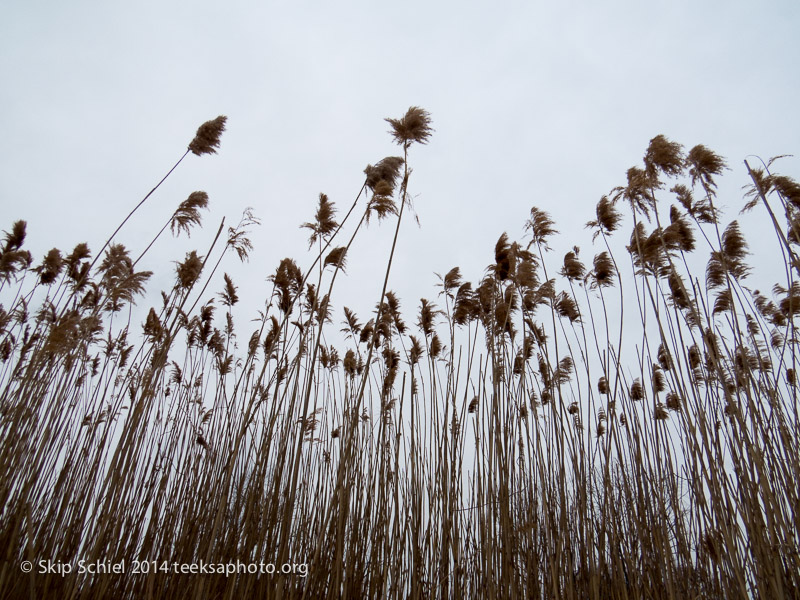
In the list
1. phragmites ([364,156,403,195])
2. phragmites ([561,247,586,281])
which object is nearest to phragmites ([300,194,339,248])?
phragmites ([364,156,403,195])

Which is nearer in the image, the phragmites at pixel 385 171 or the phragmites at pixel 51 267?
the phragmites at pixel 385 171

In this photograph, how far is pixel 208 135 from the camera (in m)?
3.35

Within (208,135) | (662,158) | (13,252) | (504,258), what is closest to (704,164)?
(662,158)

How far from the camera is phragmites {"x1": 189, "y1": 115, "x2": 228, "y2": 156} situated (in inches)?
131

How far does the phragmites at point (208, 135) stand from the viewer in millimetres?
3330

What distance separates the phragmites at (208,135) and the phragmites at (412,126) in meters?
1.25

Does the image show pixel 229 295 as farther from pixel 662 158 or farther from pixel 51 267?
pixel 662 158

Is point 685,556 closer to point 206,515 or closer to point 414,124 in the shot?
point 206,515

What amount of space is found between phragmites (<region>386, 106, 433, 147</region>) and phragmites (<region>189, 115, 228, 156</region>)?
4.12 ft

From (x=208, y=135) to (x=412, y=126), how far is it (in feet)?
4.97

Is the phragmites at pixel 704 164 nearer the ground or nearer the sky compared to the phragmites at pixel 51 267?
nearer the sky

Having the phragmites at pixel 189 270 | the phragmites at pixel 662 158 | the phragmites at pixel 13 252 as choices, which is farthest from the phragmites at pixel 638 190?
the phragmites at pixel 13 252

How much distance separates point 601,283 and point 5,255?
Result: 464 centimetres

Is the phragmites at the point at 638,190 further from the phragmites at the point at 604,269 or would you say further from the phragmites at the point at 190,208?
the phragmites at the point at 190,208
